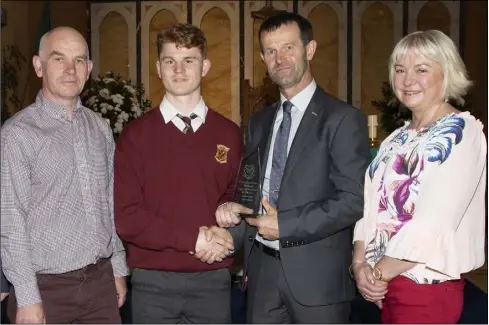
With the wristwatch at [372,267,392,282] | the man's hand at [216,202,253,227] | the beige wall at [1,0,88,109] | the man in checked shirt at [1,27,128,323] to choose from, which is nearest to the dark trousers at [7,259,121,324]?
the man in checked shirt at [1,27,128,323]

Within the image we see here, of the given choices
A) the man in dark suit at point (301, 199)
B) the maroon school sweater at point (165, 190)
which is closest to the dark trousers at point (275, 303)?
the man in dark suit at point (301, 199)

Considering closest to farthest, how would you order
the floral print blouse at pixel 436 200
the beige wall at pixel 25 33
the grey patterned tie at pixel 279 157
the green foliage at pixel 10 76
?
the floral print blouse at pixel 436 200, the grey patterned tie at pixel 279 157, the green foliage at pixel 10 76, the beige wall at pixel 25 33

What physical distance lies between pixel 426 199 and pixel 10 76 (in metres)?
7.33

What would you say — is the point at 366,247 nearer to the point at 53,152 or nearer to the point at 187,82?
the point at 187,82

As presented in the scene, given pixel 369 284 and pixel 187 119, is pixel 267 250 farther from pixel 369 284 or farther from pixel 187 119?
pixel 187 119

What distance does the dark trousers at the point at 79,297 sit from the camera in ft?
8.72

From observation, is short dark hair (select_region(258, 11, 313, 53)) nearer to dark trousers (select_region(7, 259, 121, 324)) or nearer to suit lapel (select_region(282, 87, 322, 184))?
suit lapel (select_region(282, 87, 322, 184))

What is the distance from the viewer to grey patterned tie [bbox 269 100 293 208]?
8.99ft

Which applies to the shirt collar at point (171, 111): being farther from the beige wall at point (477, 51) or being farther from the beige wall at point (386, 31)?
the beige wall at point (477, 51)

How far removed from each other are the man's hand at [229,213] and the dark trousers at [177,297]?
10.6 inches

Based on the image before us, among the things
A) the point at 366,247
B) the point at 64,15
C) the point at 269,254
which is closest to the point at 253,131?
the point at 269,254

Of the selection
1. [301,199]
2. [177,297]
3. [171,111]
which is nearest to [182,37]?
[171,111]

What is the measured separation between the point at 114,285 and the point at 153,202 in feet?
1.62

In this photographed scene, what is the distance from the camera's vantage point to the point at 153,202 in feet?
8.82
